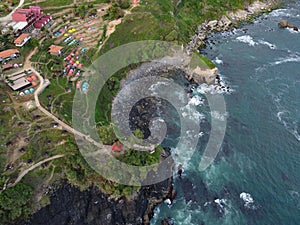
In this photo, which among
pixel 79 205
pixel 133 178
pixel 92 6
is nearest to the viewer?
pixel 79 205

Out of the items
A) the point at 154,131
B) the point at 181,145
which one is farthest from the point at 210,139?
the point at 154,131

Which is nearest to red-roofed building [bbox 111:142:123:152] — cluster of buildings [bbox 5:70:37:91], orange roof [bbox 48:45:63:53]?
cluster of buildings [bbox 5:70:37:91]

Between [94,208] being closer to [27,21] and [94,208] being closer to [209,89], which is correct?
[209,89]

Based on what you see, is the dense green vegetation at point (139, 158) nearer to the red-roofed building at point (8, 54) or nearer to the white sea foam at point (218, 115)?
the white sea foam at point (218, 115)

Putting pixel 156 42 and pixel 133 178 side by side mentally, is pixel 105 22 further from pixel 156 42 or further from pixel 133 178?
pixel 133 178

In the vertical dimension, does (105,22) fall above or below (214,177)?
above

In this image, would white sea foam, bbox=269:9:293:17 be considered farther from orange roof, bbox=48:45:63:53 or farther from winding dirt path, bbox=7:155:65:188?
winding dirt path, bbox=7:155:65:188
